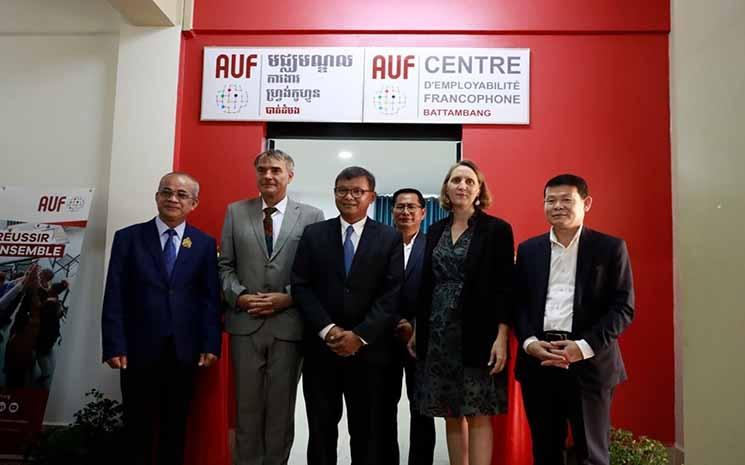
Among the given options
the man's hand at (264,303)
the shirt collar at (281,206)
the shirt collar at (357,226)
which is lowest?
the man's hand at (264,303)

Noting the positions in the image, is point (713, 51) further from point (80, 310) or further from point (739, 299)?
point (80, 310)

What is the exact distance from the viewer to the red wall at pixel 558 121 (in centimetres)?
355

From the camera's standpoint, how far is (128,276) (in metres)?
2.80

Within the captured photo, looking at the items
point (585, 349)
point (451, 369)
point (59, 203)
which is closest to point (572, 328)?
point (585, 349)

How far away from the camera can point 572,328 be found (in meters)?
2.38

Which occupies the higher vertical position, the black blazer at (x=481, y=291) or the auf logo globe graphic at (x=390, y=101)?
the auf logo globe graphic at (x=390, y=101)

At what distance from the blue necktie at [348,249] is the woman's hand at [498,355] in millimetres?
742

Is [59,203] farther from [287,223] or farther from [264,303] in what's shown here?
[264,303]

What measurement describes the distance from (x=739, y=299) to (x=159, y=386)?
2.51 m

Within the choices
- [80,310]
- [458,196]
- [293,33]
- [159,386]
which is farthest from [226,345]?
[293,33]

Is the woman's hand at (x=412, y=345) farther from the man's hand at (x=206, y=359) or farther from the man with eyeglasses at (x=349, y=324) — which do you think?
the man's hand at (x=206, y=359)

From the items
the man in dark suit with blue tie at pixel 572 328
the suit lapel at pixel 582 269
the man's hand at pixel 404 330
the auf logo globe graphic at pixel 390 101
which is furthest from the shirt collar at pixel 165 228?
the suit lapel at pixel 582 269

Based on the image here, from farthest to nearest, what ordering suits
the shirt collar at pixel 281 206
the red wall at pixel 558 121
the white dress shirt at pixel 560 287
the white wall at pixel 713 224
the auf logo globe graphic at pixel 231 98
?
the auf logo globe graphic at pixel 231 98, the red wall at pixel 558 121, the shirt collar at pixel 281 206, the white dress shirt at pixel 560 287, the white wall at pixel 713 224

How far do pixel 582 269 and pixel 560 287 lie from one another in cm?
12
